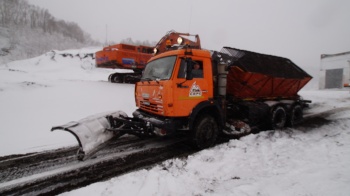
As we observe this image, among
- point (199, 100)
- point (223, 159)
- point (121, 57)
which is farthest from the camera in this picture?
point (121, 57)

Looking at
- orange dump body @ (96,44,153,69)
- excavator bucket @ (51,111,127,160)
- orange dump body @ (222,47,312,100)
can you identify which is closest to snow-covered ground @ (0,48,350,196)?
excavator bucket @ (51,111,127,160)

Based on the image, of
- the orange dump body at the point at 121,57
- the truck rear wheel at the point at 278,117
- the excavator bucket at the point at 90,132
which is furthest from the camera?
the orange dump body at the point at 121,57

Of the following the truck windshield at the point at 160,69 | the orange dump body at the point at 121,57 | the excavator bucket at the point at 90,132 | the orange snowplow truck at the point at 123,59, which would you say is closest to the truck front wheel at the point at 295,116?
the truck windshield at the point at 160,69

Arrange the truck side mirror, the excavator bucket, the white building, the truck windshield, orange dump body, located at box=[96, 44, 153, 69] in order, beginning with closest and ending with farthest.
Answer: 1. the excavator bucket
2. the truck side mirror
3. the truck windshield
4. orange dump body, located at box=[96, 44, 153, 69]
5. the white building

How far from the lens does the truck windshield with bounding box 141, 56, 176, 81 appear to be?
5266mm

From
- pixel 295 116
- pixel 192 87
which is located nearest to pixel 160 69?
pixel 192 87

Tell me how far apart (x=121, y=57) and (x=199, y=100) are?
35.4 ft

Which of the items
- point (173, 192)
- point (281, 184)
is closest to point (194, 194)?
point (173, 192)

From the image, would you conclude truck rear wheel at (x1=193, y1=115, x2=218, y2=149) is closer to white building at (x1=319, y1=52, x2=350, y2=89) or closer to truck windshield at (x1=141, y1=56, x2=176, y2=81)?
truck windshield at (x1=141, y1=56, x2=176, y2=81)

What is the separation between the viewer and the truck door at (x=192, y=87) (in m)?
5.17

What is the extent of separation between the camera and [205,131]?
19.1ft

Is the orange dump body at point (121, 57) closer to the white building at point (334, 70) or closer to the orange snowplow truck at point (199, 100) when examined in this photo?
the orange snowplow truck at point (199, 100)

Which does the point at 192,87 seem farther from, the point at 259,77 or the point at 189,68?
the point at 259,77

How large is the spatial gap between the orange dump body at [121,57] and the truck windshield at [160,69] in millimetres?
9123
